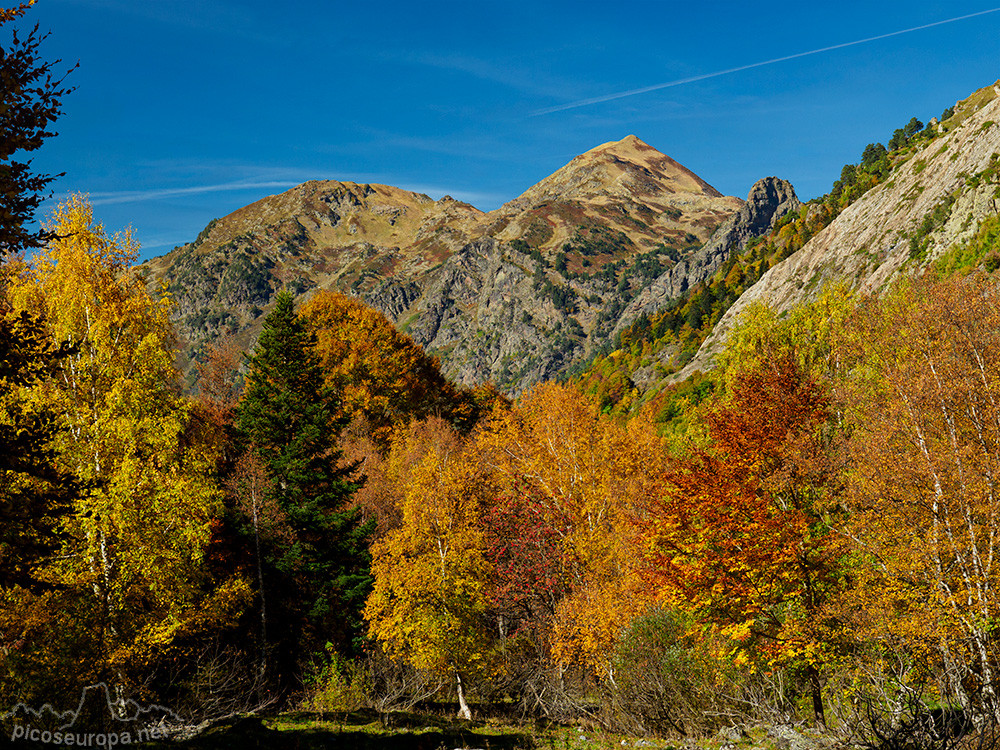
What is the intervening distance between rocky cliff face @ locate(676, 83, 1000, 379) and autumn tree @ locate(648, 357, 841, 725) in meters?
35.2

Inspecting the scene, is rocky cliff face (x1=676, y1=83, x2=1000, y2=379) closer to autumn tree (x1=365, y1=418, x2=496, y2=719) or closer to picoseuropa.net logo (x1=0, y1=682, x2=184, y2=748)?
autumn tree (x1=365, y1=418, x2=496, y2=719)

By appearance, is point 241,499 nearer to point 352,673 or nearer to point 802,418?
point 352,673

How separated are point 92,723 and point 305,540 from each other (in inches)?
524

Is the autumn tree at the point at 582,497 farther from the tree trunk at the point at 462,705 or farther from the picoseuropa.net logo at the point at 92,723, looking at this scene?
the picoseuropa.net logo at the point at 92,723

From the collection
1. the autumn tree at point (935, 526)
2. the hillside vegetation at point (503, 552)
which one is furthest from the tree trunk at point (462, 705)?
the autumn tree at point (935, 526)

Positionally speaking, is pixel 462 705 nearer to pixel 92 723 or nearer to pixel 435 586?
pixel 435 586

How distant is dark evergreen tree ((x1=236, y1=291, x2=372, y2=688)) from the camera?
83.9 feet

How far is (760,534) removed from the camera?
53.3ft

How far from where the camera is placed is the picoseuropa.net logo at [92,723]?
1210 centimetres

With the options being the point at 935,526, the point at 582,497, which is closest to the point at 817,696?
the point at 935,526

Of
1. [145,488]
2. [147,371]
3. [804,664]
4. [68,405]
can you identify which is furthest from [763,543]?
[68,405]

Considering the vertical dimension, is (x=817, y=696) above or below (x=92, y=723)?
below

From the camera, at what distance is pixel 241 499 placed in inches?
1014

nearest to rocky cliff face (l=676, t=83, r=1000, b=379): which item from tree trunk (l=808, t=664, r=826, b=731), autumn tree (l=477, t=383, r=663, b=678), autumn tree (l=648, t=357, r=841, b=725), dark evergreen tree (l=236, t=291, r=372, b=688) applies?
autumn tree (l=477, t=383, r=663, b=678)
